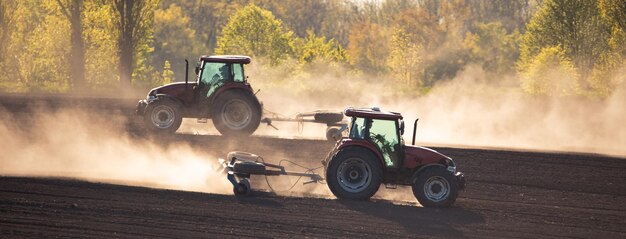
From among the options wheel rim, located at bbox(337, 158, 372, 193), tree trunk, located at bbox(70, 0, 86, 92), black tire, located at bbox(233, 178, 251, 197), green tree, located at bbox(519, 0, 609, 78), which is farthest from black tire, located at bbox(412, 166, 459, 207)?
green tree, located at bbox(519, 0, 609, 78)

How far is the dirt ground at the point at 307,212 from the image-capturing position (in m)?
14.9

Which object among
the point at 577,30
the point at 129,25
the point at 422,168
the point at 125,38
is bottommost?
the point at 422,168

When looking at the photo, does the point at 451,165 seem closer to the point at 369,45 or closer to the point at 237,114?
the point at 237,114

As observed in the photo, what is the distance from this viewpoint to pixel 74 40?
5522 cm

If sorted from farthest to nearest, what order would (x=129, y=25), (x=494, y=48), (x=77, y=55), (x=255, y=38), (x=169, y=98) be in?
(x=494, y=48), (x=255, y=38), (x=77, y=55), (x=129, y=25), (x=169, y=98)

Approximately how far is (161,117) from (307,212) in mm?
11054

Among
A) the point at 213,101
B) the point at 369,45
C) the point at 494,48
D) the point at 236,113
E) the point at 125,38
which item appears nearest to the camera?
the point at 213,101

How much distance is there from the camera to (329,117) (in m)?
26.0

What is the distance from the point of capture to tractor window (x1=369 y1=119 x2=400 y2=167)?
17.8 metres

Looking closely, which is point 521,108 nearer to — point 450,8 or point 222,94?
point 222,94

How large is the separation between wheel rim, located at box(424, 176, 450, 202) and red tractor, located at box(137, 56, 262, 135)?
9382 mm

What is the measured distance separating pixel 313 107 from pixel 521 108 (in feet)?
28.8

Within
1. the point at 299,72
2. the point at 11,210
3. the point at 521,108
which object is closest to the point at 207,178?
the point at 11,210

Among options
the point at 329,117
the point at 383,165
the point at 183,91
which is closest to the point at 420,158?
the point at 383,165
